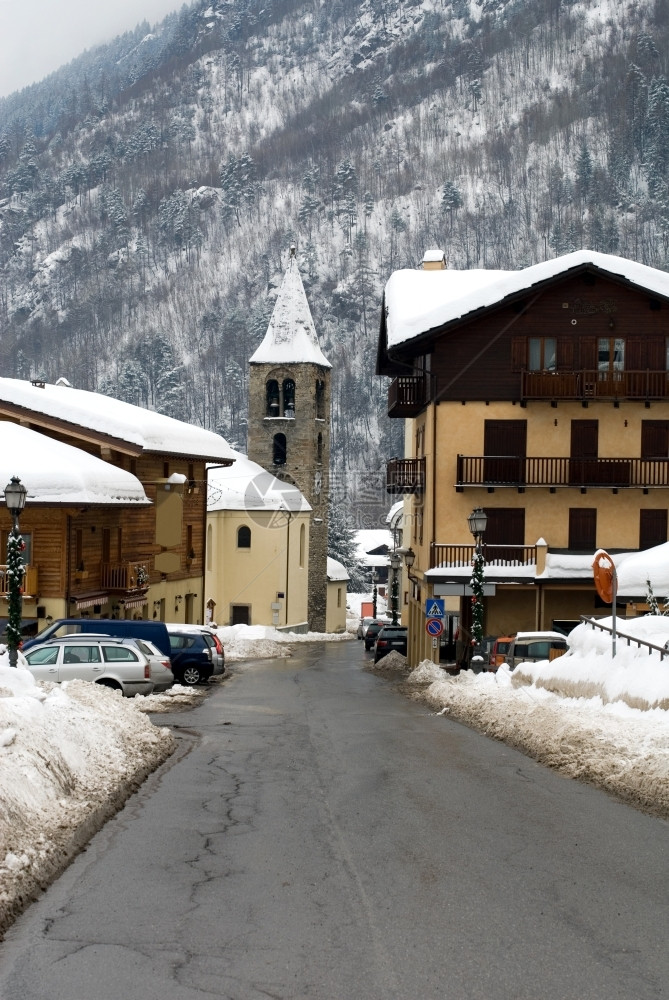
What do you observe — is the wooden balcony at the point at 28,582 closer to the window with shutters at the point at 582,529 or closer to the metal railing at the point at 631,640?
the window with shutters at the point at 582,529

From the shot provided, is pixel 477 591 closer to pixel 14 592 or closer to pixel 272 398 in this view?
pixel 14 592

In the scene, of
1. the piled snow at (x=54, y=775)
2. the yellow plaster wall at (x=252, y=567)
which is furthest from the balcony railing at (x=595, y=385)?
the yellow plaster wall at (x=252, y=567)

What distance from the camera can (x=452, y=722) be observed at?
930 inches

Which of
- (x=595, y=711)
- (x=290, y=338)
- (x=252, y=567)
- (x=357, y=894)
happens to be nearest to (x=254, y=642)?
(x=252, y=567)

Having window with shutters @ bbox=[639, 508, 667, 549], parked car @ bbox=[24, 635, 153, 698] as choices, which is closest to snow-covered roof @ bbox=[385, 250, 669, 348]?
window with shutters @ bbox=[639, 508, 667, 549]

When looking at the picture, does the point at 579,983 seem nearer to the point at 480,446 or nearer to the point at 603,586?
the point at 603,586

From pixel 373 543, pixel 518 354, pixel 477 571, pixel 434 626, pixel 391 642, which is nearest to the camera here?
pixel 477 571

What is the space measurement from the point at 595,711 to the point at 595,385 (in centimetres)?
2473

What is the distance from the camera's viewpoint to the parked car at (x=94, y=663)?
26422mm

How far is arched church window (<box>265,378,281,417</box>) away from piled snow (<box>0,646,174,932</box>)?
80836 mm

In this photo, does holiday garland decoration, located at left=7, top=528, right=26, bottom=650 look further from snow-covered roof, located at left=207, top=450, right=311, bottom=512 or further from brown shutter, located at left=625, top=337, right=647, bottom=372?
snow-covered roof, located at left=207, top=450, right=311, bottom=512

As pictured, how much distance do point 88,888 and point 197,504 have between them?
48971mm

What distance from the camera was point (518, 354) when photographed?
41906mm

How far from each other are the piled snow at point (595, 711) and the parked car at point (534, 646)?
14.6 ft
